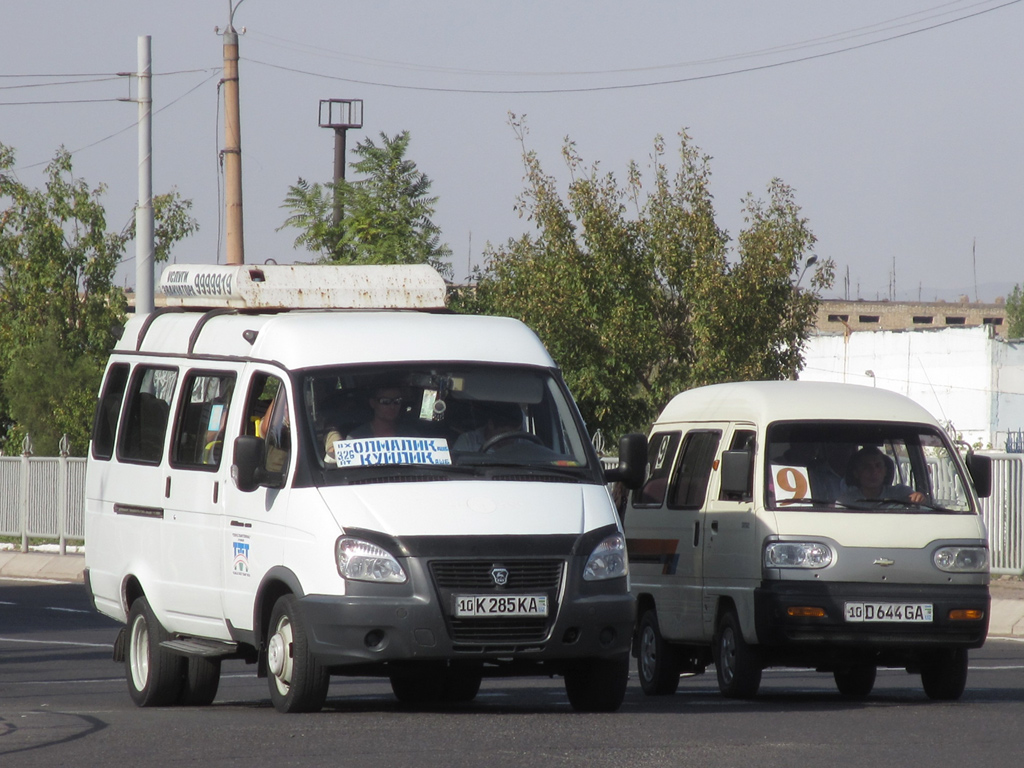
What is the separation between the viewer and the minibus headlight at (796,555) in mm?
10672

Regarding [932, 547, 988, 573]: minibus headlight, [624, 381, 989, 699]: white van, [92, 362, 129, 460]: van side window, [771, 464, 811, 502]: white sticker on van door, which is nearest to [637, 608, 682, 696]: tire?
[624, 381, 989, 699]: white van

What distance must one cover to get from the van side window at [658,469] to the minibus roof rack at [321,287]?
2.38m

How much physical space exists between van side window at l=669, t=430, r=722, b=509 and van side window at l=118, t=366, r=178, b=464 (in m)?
3.74

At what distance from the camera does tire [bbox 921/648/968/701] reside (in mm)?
10930

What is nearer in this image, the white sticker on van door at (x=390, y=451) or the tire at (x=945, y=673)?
Result: the white sticker on van door at (x=390, y=451)

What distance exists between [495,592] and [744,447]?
10.9 ft

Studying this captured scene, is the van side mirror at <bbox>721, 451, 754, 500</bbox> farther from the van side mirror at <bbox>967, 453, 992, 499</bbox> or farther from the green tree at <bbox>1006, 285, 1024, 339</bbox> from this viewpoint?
the green tree at <bbox>1006, 285, 1024, 339</bbox>

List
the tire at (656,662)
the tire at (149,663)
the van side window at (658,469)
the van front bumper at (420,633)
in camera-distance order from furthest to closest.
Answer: the van side window at (658,469), the tire at (656,662), the tire at (149,663), the van front bumper at (420,633)

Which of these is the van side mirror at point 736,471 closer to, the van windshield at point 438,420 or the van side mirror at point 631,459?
the van side mirror at point 631,459

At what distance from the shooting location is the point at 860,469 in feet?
36.6

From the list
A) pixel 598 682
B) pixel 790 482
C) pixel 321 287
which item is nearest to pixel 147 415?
pixel 321 287

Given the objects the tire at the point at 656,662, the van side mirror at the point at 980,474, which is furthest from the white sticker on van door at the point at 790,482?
the tire at the point at 656,662

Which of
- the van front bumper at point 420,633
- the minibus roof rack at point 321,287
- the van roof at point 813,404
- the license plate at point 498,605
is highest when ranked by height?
the minibus roof rack at point 321,287

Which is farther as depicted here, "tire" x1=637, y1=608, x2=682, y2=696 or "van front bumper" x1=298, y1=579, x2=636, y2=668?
"tire" x1=637, y1=608, x2=682, y2=696
